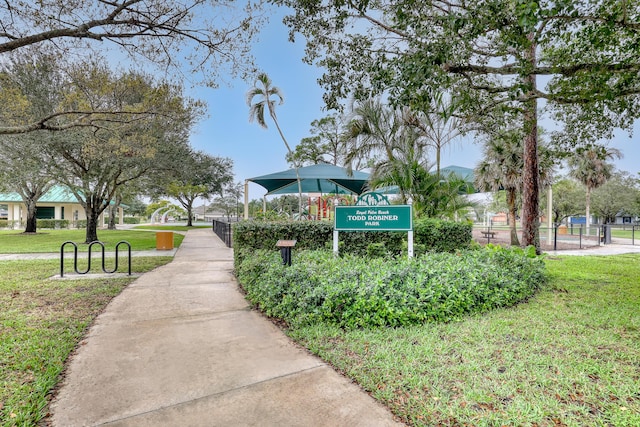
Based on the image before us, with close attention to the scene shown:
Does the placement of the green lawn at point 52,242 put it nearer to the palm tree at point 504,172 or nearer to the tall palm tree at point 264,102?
the tall palm tree at point 264,102

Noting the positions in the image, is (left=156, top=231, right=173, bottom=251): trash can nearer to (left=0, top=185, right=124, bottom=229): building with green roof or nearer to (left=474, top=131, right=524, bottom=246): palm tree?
(left=474, top=131, right=524, bottom=246): palm tree

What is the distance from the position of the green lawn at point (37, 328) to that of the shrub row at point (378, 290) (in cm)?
214

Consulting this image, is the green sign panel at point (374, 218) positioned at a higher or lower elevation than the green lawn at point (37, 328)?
higher

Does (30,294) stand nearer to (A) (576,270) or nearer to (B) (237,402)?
(B) (237,402)

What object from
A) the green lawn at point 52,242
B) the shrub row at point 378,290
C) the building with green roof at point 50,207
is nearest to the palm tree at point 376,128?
the shrub row at point 378,290


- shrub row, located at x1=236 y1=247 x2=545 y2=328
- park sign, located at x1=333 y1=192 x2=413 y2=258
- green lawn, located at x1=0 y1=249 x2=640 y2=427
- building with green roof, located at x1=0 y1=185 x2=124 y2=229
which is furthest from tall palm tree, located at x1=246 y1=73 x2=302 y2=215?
building with green roof, located at x1=0 y1=185 x2=124 y2=229

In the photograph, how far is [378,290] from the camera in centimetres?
392

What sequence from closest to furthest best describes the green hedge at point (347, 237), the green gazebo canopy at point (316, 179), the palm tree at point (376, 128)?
the green hedge at point (347, 237) → the palm tree at point (376, 128) → the green gazebo canopy at point (316, 179)

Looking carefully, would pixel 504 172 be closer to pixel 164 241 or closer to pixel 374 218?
pixel 374 218

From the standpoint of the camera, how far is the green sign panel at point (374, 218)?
6.16 metres

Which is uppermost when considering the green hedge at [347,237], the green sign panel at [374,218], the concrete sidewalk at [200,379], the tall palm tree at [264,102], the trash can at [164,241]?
the tall palm tree at [264,102]

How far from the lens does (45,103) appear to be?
33.5 ft

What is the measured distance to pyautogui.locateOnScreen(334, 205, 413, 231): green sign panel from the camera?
616 cm

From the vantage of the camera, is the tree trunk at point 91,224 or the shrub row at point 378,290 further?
the tree trunk at point 91,224
